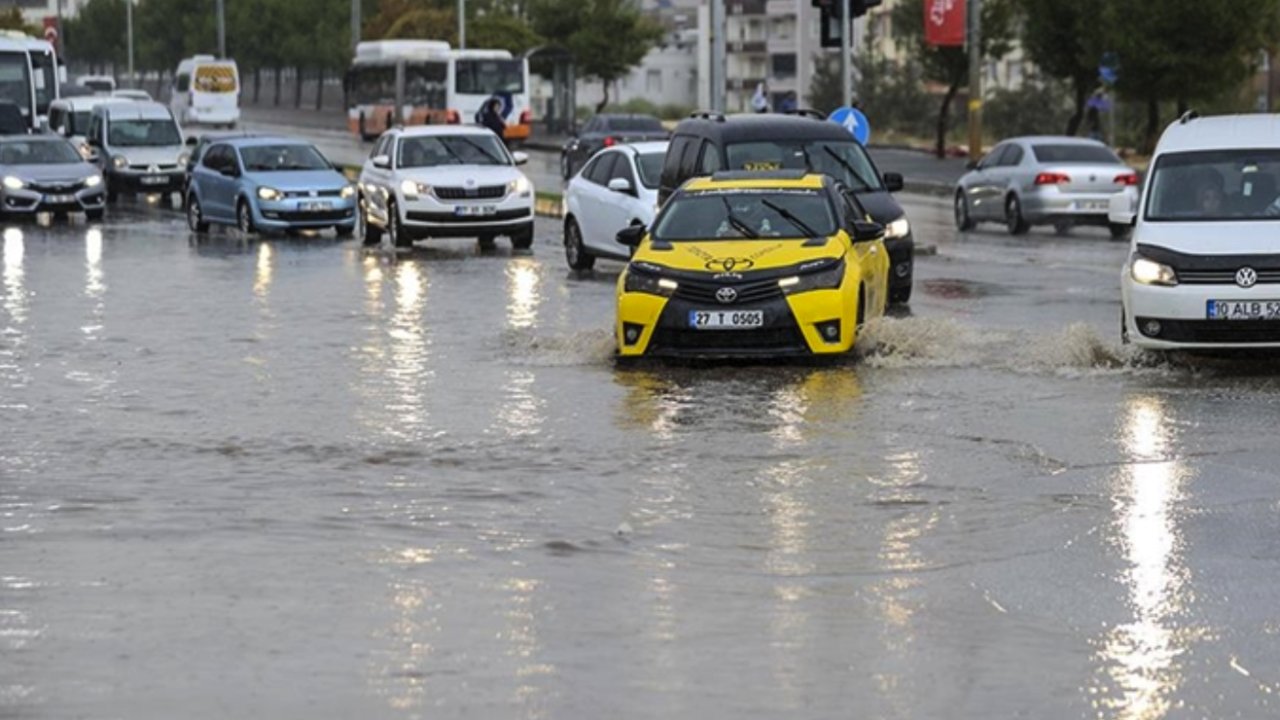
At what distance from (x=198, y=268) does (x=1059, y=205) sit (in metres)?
12.2

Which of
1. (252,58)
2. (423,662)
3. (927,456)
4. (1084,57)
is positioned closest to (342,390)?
(927,456)

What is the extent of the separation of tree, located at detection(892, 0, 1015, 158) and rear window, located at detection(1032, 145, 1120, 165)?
93.8 ft

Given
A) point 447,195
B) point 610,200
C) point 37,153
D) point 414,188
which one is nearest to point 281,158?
point 414,188

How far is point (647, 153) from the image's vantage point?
97.8 ft

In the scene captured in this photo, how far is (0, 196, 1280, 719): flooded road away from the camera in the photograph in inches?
328

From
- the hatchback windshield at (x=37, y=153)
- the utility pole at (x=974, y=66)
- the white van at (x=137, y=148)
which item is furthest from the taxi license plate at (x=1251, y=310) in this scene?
the utility pole at (x=974, y=66)

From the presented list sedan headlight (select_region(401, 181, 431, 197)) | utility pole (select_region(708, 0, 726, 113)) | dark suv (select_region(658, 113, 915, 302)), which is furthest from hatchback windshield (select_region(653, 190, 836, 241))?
utility pole (select_region(708, 0, 726, 113))

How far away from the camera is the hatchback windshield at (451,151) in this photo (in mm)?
36000

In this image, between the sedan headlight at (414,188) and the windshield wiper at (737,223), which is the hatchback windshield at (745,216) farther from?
the sedan headlight at (414,188)

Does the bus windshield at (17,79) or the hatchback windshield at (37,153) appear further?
the bus windshield at (17,79)

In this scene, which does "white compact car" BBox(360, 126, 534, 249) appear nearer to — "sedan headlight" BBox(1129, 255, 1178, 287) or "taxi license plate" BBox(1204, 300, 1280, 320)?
"sedan headlight" BBox(1129, 255, 1178, 287)

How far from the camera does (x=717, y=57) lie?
4022 cm

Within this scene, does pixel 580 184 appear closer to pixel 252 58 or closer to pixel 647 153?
pixel 647 153

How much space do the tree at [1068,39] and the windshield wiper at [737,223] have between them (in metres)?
41.6
